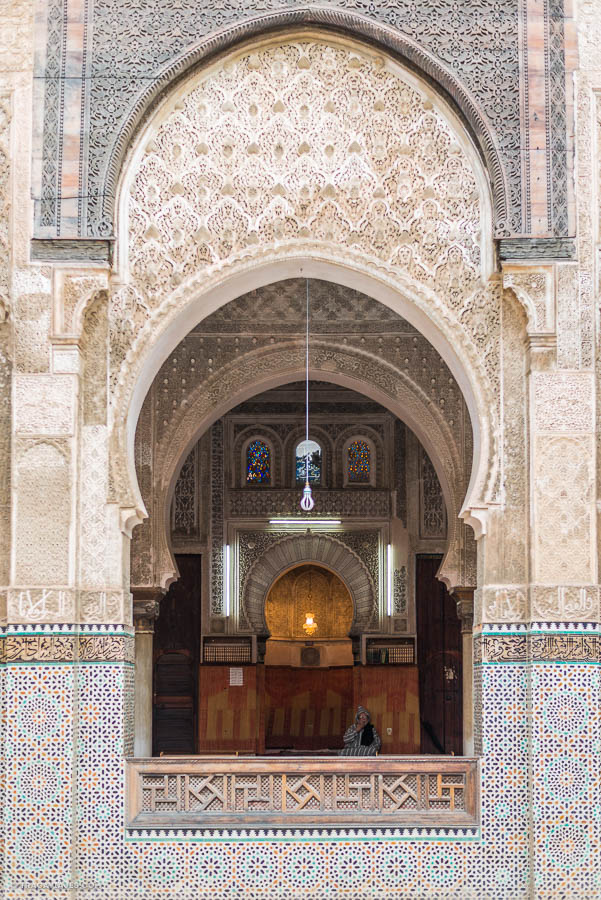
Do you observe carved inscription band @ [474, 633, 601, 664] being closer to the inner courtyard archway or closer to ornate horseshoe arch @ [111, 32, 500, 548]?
ornate horseshoe arch @ [111, 32, 500, 548]

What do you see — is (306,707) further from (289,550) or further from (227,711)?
(289,550)

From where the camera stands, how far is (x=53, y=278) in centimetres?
674

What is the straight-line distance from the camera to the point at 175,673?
11.8m

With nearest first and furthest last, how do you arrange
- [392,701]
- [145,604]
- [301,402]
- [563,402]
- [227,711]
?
[563,402], [145,604], [227,711], [392,701], [301,402]

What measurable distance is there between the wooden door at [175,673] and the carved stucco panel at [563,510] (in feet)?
19.1

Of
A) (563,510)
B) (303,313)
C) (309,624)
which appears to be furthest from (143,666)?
(309,624)

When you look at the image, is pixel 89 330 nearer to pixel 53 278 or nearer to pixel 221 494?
pixel 53 278

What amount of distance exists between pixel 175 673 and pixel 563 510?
6091 millimetres

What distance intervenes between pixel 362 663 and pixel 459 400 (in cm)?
362

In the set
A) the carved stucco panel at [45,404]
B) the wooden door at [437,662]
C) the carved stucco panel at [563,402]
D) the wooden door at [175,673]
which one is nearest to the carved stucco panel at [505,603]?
the carved stucco panel at [563,402]

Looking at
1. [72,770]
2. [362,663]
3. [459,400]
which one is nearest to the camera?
[72,770]

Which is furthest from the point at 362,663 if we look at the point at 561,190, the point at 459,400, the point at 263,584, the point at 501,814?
the point at 561,190

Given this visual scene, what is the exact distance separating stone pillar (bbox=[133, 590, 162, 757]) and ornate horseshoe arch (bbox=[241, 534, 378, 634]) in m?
2.23

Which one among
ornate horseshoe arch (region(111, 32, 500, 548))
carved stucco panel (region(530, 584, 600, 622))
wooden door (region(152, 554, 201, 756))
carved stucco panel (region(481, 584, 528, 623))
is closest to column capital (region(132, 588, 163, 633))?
wooden door (region(152, 554, 201, 756))
